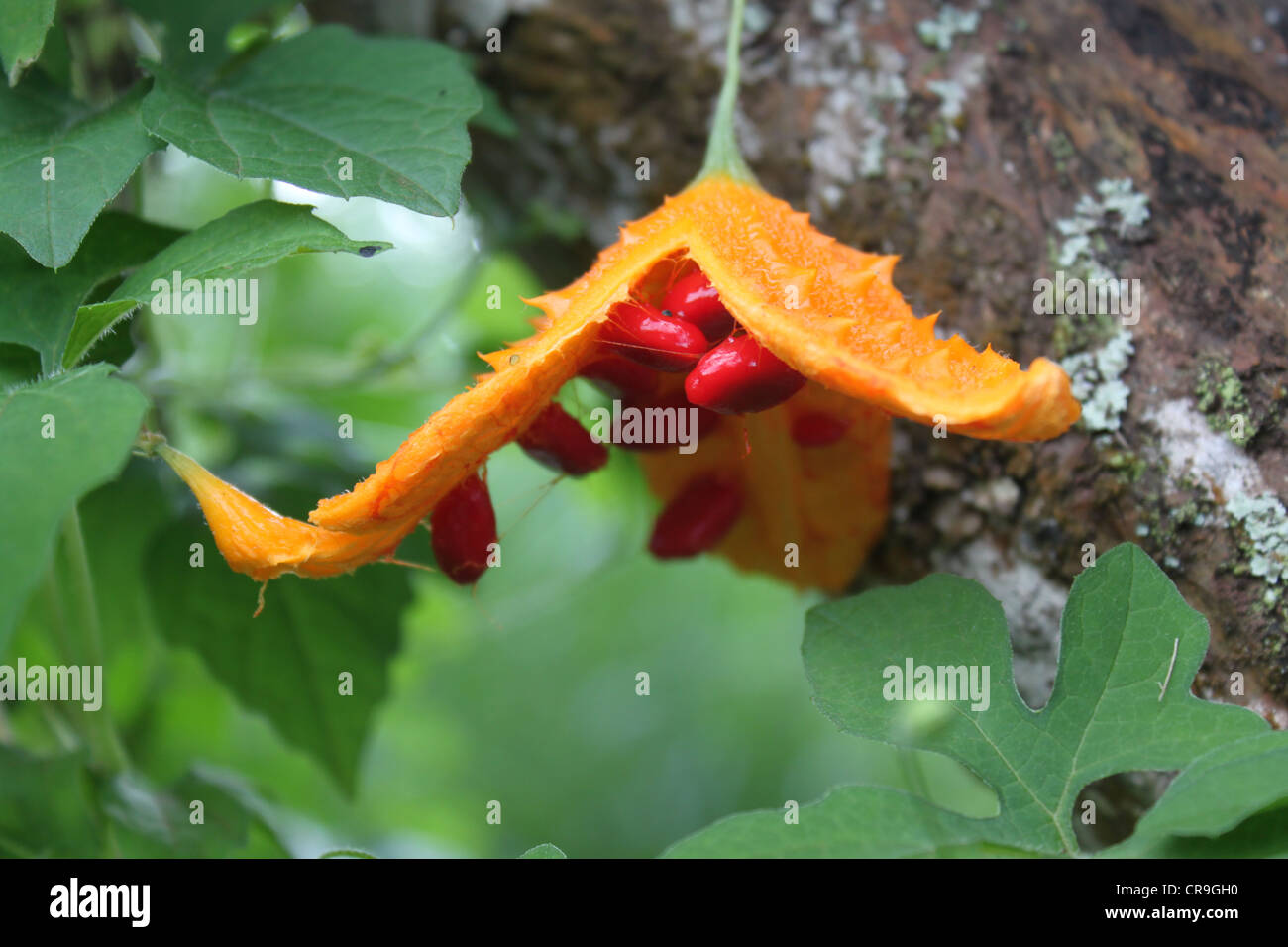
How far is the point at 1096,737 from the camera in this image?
3.42 ft

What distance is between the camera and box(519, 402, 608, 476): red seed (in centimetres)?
132

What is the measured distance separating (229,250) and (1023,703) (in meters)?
0.94

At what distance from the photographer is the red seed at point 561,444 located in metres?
1.32

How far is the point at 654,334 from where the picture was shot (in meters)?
1.13

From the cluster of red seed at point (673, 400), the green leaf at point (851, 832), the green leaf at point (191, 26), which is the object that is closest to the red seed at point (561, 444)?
the cluster of red seed at point (673, 400)

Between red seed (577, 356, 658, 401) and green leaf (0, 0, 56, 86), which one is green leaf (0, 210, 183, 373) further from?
red seed (577, 356, 658, 401)

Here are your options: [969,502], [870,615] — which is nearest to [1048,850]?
[870,615]

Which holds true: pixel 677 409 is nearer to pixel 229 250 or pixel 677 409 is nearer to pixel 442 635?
pixel 229 250

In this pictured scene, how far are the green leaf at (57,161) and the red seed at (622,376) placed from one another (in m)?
0.56

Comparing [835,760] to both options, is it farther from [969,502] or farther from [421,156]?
[421,156]

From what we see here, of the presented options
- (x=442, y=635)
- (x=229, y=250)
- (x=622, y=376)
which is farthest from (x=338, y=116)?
(x=442, y=635)
